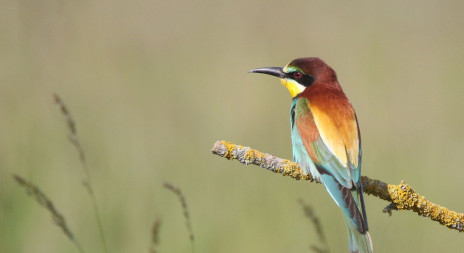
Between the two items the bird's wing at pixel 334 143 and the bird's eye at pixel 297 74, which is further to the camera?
the bird's eye at pixel 297 74

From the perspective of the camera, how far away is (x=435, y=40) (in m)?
6.64

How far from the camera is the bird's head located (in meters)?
2.59

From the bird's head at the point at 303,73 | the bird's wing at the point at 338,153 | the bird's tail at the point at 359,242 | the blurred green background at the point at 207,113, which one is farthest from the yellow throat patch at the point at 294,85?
the bird's tail at the point at 359,242

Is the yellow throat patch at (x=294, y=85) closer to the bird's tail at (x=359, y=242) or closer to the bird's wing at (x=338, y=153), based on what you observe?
the bird's wing at (x=338, y=153)

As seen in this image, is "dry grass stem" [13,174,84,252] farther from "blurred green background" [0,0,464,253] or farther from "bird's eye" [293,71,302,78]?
"bird's eye" [293,71,302,78]

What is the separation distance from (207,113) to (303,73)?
2.69m

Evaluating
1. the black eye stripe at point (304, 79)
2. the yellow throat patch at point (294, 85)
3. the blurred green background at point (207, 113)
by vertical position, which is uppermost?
the black eye stripe at point (304, 79)

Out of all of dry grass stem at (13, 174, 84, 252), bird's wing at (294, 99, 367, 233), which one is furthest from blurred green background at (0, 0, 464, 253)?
dry grass stem at (13, 174, 84, 252)

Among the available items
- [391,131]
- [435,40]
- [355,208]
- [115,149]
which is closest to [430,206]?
[355,208]

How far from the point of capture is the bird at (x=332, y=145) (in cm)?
209

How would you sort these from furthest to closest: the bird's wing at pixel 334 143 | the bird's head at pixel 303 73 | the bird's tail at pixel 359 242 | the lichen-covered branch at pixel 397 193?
the bird's head at pixel 303 73, the bird's wing at pixel 334 143, the bird's tail at pixel 359 242, the lichen-covered branch at pixel 397 193

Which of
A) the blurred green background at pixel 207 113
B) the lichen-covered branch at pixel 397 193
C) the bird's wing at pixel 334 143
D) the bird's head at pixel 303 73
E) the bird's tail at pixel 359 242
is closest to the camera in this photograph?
the lichen-covered branch at pixel 397 193

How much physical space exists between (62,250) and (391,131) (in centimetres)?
277

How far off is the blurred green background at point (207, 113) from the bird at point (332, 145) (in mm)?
315
